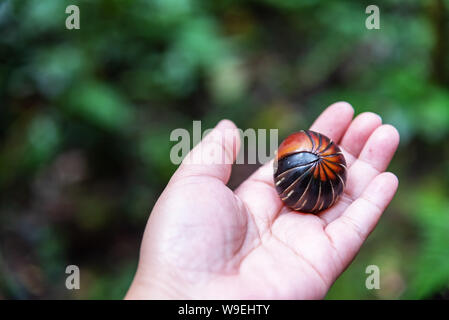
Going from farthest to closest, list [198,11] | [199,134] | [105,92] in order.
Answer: [198,11]
[199,134]
[105,92]

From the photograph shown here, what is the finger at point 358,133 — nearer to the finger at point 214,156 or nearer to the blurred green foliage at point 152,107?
the finger at point 214,156

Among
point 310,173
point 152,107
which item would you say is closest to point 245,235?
point 310,173

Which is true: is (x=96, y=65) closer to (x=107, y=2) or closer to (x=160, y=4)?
(x=107, y=2)

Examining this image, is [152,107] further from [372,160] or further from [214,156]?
[372,160]

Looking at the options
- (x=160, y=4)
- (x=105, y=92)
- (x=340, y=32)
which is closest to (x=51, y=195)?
(x=105, y=92)

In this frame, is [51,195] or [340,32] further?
[340,32]

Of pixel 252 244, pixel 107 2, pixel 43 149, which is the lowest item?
pixel 252 244

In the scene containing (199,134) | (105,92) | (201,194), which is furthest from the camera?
(199,134)
